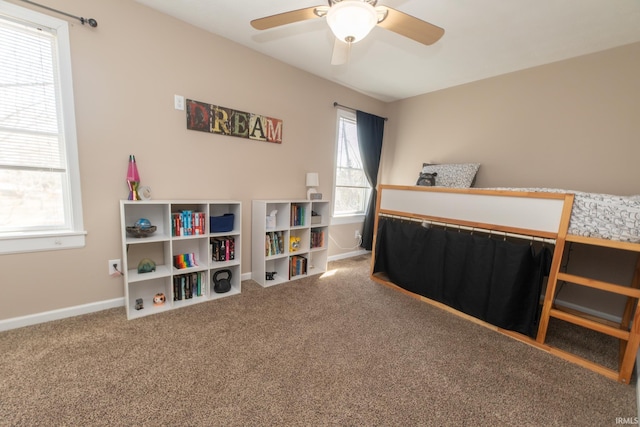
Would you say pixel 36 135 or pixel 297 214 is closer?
pixel 36 135

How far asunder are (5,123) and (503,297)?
3.78 metres

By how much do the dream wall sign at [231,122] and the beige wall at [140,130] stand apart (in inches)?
2.5

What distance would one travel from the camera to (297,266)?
2994 millimetres

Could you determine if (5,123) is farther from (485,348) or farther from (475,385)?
(485,348)

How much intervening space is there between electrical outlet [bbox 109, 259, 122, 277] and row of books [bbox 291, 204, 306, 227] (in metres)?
1.62

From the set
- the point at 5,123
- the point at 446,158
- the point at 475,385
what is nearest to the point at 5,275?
the point at 5,123

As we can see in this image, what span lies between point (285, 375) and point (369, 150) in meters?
3.10

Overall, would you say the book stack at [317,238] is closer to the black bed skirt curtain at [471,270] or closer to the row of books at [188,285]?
the black bed skirt curtain at [471,270]

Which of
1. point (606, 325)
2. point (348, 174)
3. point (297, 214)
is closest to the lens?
point (606, 325)

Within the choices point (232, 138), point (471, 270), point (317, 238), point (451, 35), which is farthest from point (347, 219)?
point (451, 35)

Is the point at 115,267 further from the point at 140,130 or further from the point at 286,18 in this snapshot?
the point at 286,18

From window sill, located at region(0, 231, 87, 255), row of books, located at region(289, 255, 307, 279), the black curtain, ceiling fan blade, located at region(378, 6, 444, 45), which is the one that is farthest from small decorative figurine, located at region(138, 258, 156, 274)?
the black curtain

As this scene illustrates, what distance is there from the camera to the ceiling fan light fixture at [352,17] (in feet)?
3.88

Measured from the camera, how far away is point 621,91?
2.17 m
